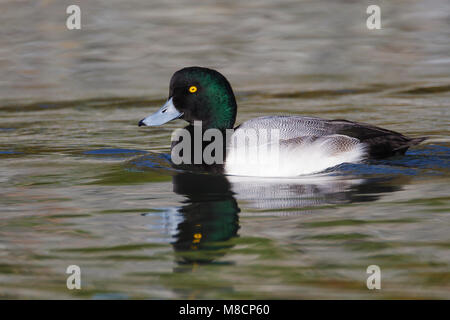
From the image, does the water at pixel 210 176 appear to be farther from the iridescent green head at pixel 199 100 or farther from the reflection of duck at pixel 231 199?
the iridescent green head at pixel 199 100

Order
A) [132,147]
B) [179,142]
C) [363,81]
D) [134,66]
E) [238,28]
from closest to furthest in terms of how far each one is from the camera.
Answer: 1. [179,142]
2. [132,147]
3. [363,81]
4. [134,66]
5. [238,28]

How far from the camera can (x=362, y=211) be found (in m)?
6.77

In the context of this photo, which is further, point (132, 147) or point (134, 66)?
point (134, 66)

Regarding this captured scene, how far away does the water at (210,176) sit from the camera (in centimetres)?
552

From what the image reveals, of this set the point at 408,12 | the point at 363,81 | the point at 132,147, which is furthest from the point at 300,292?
the point at 408,12

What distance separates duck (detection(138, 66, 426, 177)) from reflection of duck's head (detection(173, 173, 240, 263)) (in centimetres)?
37

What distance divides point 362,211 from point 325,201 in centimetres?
45

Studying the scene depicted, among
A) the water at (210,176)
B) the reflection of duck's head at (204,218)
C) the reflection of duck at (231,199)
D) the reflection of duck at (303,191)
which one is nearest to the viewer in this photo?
the water at (210,176)

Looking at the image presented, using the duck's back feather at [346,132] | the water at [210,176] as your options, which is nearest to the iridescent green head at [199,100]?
the duck's back feather at [346,132]

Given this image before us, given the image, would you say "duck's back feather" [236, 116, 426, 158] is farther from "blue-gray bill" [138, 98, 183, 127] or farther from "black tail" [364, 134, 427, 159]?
"blue-gray bill" [138, 98, 183, 127]

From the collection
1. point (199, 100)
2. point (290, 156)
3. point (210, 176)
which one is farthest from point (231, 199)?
point (199, 100)

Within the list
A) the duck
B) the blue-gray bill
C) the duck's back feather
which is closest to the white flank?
the duck

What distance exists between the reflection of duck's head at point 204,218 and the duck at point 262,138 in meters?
0.37

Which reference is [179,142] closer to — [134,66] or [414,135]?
[414,135]
